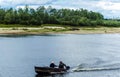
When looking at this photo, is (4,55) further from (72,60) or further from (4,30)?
(4,30)

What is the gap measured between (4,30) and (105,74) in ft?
384

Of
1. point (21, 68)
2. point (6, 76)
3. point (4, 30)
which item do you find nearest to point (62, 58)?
point (21, 68)

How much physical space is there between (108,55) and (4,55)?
90.9 feet

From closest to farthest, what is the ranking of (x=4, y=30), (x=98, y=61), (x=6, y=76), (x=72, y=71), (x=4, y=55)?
(x=6, y=76)
(x=72, y=71)
(x=98, y=61)
(x=4, y=55)
(x=4, y=30)

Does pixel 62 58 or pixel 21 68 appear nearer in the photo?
pixel 21 68

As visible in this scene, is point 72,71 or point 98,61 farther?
point 98,61

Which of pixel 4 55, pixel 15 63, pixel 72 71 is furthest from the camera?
pixel 4 55

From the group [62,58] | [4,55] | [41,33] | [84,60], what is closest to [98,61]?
[84,60]

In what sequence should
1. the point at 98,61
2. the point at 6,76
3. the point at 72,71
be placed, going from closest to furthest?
the point at 6,76 < the point at 72,71 < the point at 98,61

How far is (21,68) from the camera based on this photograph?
240 ft

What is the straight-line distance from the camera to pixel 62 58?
9006 centimetres

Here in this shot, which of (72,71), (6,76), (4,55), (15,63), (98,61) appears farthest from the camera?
(4,55)

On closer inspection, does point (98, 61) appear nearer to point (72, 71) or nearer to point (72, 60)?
point (72, 60)

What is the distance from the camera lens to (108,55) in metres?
98.5
